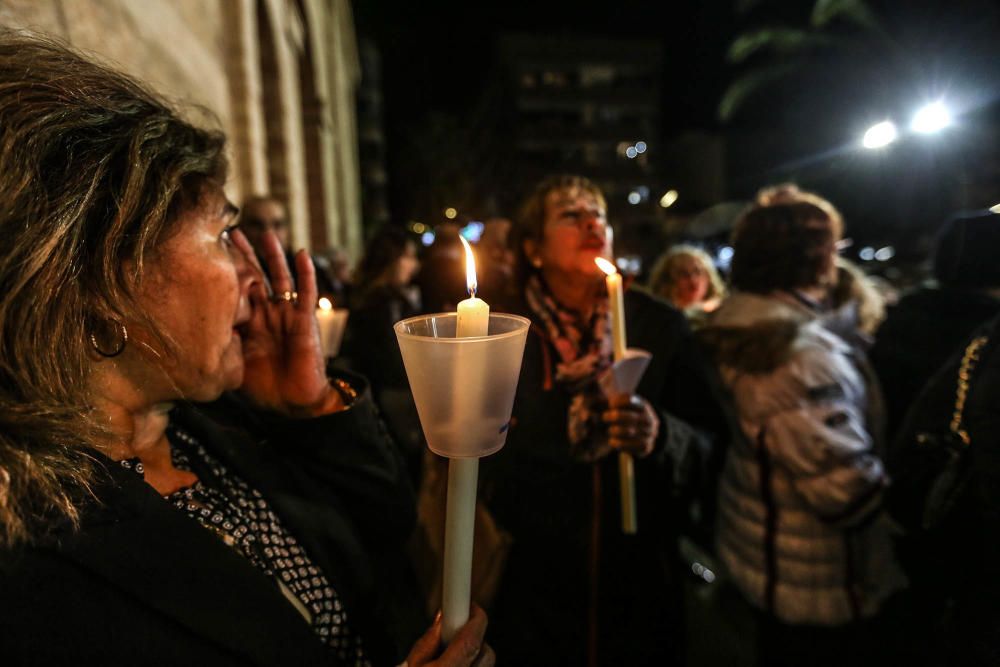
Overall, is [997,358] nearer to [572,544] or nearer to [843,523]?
[843,523]

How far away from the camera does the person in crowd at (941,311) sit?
251 centimetres

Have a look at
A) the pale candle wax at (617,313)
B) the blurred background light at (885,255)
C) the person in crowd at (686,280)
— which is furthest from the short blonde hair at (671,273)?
the blurred background light at (885,255)

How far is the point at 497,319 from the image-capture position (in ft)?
2.43

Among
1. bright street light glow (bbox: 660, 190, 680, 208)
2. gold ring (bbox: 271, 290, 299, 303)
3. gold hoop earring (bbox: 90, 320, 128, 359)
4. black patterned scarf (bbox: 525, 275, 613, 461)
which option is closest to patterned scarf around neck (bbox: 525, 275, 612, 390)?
black patterned scarf (bbox: 525, 275, 613, 461)

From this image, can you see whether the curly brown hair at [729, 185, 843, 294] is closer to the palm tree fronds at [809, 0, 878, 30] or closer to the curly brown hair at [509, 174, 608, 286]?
the curly brown hair at [509, 174, 608, 286]

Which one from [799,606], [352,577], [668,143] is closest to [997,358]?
[799,606]

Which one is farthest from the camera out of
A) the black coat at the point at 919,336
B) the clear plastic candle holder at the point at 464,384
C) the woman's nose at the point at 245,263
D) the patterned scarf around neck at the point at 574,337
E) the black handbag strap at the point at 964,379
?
the black coat at the point at 919,336

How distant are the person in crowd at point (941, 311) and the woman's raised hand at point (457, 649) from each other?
2.77 metres

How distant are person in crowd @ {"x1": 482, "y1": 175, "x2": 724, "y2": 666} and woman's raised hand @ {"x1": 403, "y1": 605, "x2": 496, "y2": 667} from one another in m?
1.13

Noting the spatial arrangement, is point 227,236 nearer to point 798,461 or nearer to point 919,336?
point 798,461

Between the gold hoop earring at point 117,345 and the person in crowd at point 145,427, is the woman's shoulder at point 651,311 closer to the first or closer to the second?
the person in crowd at point 145,427

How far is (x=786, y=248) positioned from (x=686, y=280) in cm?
207

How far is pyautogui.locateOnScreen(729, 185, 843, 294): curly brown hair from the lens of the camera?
2365mm

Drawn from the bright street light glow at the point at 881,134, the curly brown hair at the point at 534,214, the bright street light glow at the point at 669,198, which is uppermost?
the bright street light glow at the point at 881,134
